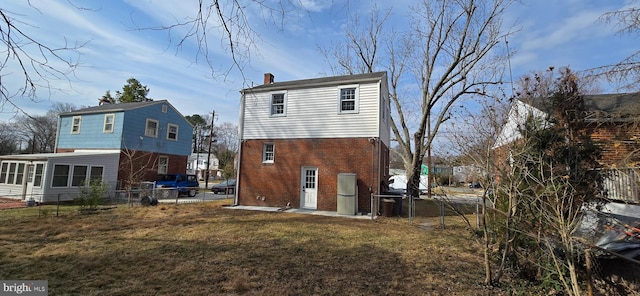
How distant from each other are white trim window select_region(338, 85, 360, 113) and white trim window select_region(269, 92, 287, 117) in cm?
309

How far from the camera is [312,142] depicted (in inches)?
547

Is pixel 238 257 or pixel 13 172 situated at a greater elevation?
pixel 13 172

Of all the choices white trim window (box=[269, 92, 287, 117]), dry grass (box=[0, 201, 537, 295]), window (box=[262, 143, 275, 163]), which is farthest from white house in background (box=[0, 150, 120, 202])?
white trim window (box=[269, 92, 287, 117])

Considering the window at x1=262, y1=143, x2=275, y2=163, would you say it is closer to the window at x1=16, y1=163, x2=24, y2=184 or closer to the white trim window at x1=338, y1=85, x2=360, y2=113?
the white trim window at x1=338, y1=85, x2=360, y2=113

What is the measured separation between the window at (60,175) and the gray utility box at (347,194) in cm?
1721

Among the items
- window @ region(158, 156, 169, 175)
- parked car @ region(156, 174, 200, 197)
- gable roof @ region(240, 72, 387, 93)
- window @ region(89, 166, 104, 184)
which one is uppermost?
gable roof @ region(240, 72, 387, 93)

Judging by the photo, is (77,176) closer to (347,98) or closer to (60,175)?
(60,175)

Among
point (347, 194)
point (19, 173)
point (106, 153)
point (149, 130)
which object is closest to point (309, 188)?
point (347, 194)

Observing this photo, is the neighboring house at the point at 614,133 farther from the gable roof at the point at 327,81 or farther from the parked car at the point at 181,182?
the parked car at the point at 181,182

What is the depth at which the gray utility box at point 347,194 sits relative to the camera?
12414 millimetres

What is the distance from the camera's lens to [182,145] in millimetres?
25234

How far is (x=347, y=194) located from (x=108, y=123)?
1947 centimetres

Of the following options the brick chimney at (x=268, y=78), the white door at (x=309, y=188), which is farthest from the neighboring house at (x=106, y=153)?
the white door at (x=309, y=188)

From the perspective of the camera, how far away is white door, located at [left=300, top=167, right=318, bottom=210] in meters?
13.8
